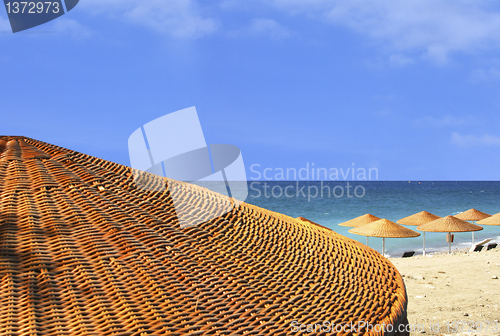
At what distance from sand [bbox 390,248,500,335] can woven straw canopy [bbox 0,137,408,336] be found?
419cm

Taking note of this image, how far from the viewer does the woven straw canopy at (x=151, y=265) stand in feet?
2.70

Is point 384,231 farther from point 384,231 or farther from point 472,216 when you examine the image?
point 472,216

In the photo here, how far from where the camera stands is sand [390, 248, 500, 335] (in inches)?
191

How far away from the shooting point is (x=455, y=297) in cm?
634

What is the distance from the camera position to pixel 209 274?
1001mm

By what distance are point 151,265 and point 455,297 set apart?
678cm

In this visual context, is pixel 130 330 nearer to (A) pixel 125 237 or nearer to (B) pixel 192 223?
(A) pixel 125 237

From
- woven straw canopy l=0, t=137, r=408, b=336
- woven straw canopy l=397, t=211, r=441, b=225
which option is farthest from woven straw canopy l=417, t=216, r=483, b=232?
woven straw canopy l=0, t=137, r=408, b=336

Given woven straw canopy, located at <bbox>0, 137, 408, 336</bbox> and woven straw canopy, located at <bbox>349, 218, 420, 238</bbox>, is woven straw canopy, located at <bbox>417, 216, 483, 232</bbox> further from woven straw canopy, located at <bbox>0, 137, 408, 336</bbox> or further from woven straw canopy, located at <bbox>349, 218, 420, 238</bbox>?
woven straw canopy, located at <bbox>0, 137, 408, 336</bbox>

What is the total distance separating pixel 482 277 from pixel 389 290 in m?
8.20

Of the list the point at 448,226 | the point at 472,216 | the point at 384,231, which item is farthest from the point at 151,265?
the point at 472,216

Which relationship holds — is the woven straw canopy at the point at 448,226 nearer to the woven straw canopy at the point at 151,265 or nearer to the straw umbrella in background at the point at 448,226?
the straw umbrella in background at the point at 448,226

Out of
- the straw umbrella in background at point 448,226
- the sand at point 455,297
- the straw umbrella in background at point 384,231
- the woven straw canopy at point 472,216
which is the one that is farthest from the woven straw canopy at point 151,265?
the woven straw canopy at point 472,216

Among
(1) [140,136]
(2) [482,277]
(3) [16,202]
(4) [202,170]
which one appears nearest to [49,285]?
(3) [16,202]
